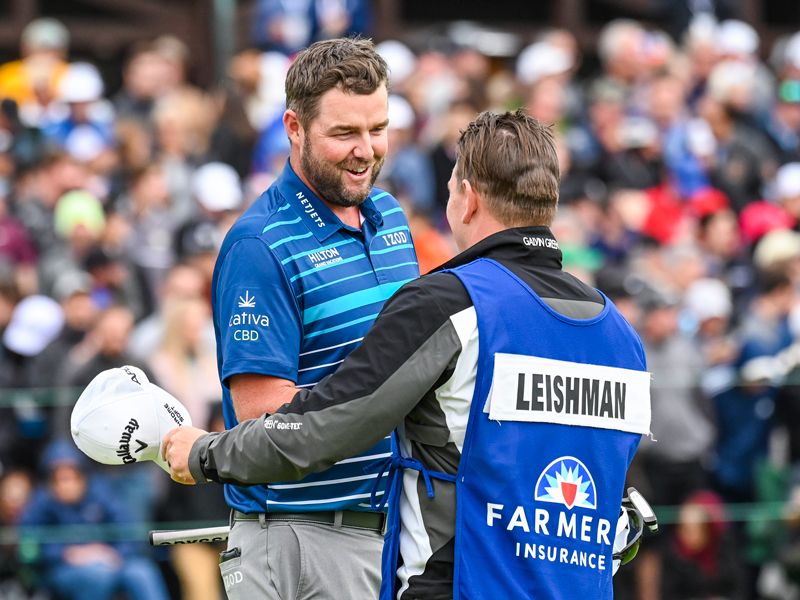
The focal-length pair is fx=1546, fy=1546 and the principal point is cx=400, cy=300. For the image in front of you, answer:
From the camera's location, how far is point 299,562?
462 cm

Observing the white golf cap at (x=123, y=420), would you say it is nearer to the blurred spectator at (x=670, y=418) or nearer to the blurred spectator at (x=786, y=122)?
the blurred spectator at (x=670, y=418)

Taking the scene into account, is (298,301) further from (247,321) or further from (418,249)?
(418,249)

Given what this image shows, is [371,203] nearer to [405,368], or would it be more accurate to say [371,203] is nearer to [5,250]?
[405,368]

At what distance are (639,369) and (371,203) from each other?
1.17 metres

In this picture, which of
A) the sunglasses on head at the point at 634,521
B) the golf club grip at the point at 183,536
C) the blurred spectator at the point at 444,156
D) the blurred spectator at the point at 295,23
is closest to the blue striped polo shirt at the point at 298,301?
the golf club grip at the point at 183,536

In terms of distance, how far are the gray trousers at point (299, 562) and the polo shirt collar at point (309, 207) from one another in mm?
888

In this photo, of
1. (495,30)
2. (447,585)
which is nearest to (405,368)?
(447,585)

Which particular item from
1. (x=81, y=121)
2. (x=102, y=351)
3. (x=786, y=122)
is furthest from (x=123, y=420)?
(x=786, y=122)

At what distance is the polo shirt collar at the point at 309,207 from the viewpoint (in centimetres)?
465

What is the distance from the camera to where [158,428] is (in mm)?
4359

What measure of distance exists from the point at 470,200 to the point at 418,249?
18.8 ft

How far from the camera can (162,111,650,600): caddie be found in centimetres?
385

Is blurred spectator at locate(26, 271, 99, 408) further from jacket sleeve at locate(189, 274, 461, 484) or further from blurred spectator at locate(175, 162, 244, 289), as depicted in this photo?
jacket sleeve at locate(189, 274, 461, 484)

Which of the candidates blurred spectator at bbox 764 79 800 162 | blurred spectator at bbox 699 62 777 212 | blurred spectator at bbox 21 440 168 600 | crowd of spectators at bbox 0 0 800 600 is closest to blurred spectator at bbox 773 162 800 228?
crowd of spectators at bbox 0 0 800 600
